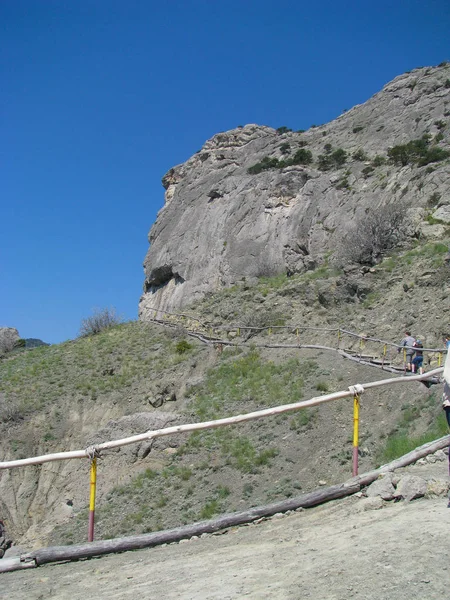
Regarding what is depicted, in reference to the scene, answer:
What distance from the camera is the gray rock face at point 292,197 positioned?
39.7 meters

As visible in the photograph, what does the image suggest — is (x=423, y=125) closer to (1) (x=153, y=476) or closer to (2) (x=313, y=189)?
(2) (x=313, y=189)

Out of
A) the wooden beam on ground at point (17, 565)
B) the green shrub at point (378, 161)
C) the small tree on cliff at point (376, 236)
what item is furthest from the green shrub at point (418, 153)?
the wooden beam on ground at point (17, 565)

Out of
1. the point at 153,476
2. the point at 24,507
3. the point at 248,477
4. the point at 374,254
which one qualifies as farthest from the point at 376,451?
the point at 374,254

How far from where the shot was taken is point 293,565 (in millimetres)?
4695

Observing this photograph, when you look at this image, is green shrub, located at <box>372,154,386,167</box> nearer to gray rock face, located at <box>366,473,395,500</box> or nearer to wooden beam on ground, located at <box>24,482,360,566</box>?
gray rock face, located at <box>366,473,395,500</box>

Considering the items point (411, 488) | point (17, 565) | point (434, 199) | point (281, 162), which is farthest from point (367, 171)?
point (17, 565)

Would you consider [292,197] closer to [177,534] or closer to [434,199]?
[434,199]

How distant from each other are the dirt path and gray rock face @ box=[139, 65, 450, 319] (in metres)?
28.5

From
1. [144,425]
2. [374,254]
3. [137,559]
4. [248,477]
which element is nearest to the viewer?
[137,559]

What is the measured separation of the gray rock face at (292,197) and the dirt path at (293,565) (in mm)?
28534

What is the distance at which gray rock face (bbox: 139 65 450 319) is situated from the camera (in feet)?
130

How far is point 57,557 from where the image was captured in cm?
616

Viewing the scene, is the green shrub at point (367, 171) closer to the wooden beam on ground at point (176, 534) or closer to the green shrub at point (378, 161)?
the green shrub at point (378, 161)

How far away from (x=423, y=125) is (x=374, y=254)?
19385mm
